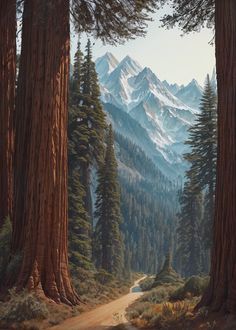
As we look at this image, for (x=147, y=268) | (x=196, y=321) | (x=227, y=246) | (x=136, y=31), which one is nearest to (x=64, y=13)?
(x=136, y=31)

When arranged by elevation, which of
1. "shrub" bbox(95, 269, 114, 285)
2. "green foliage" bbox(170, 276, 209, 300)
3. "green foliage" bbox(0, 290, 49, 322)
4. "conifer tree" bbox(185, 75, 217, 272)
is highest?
"conifer tree" bbox(185, 75, 217, 272)

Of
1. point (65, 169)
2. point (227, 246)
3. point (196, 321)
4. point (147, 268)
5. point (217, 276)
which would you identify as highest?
point (65, 169)

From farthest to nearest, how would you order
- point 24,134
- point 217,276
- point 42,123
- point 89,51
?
point 89,51 < point 24,134 < point 42,123 < point 217,276

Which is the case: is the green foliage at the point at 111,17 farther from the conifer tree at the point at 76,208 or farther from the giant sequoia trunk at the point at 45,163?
the conifer tree at the point at 76,208

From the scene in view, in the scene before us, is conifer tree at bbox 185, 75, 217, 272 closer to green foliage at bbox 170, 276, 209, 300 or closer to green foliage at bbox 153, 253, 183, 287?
green foliage at bbox 153, 253, 183, 287

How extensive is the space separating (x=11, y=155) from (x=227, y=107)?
7.56 metres

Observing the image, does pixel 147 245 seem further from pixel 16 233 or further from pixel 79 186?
pixel 16 233

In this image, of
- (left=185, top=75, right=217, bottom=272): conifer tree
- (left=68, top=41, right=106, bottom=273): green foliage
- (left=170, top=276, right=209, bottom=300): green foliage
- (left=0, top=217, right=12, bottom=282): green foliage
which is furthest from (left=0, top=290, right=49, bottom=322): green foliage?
(left=185, top=75, right=217, bottom=272): conifer tree

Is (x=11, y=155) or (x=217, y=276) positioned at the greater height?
(x=11, y=155)

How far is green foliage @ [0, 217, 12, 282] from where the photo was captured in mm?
11875

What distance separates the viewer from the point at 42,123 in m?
11.6

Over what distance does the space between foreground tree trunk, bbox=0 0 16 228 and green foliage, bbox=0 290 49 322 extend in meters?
4.72

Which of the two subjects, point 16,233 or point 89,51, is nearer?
point 16,233

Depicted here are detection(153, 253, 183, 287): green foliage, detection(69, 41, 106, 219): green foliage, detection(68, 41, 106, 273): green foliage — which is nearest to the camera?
detection(68, 41, 106, 273): green foliage
